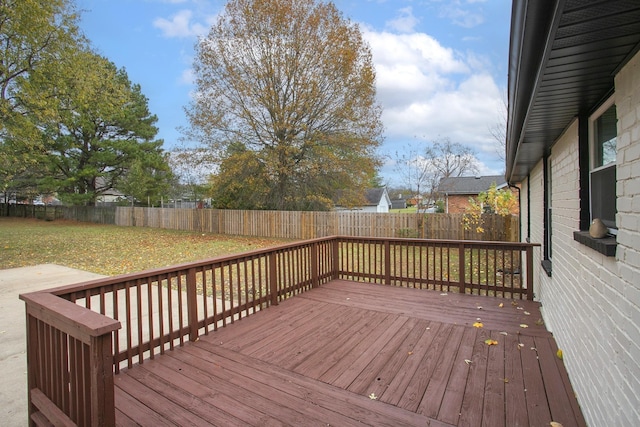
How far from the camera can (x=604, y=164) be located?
212 centimetres

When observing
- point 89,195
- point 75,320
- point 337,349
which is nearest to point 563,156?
point 337,349

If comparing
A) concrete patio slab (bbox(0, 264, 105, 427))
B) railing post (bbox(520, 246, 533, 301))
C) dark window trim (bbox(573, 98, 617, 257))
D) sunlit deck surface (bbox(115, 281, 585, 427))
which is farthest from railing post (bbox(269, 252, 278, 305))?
railing post (bbox(520, 246, 533, 301))

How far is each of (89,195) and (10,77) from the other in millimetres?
13685

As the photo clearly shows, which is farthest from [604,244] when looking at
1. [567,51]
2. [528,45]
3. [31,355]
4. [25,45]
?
[25,45]

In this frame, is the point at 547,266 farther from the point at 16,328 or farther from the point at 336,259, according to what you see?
the point at 16,328

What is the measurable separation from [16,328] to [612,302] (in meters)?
6.00

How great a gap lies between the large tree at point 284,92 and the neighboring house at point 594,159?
454 inches

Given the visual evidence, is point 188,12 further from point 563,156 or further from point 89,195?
point 89,195

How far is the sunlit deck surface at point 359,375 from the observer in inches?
84.1

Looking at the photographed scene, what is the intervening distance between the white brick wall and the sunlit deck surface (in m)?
0.37

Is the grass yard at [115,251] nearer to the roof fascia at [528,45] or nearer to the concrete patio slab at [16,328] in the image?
the concrete patio slab at [16,328]

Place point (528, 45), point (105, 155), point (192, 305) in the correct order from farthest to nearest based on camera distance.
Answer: point (105, 155), point (192, 305), point (528, 45)

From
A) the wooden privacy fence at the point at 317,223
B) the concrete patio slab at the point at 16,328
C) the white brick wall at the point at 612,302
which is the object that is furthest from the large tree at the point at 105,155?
the white brick wall at the point at 612,302

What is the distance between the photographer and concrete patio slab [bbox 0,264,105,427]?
2.51 m
